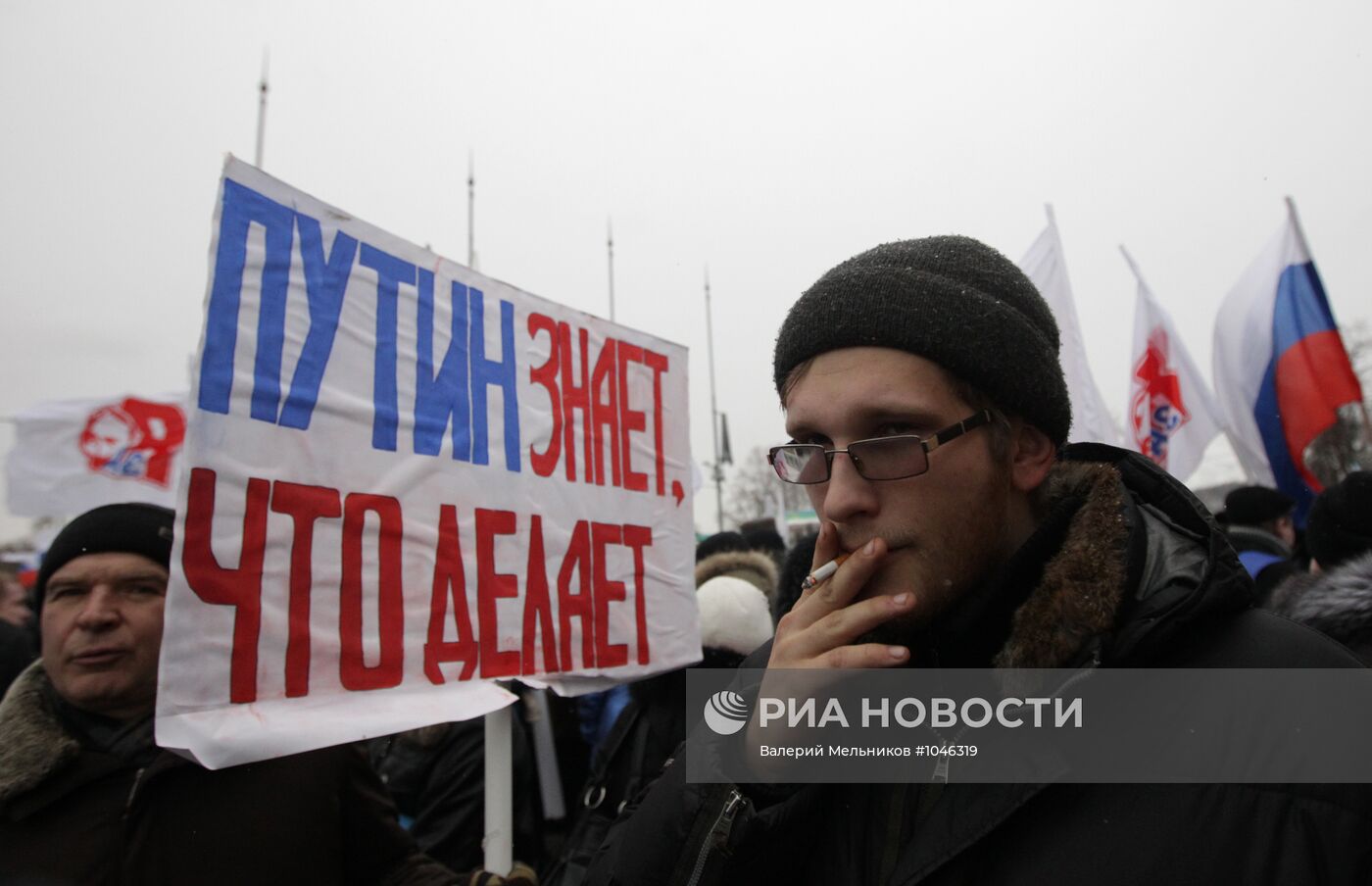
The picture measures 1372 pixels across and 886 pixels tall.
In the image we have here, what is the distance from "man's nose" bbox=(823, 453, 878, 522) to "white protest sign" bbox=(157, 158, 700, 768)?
4.22ft

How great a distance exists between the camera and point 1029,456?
1508 millimetres

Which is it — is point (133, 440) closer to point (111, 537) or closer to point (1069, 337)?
point (111, 537)

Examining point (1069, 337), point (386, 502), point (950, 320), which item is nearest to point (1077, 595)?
point (950, 320)

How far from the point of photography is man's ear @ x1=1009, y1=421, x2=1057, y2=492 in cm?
148

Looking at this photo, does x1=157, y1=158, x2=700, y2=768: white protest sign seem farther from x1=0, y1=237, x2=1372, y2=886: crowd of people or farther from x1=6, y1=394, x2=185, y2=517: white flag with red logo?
x1=6, y1=394, x2=185, y2=517: white flag with red logo

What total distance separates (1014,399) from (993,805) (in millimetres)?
670

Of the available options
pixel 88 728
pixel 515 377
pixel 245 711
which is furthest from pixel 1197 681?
pixel 88 728

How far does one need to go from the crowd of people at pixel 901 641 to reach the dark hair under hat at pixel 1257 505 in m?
3.04

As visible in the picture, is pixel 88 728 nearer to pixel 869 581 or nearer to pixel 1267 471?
pixel 869 581

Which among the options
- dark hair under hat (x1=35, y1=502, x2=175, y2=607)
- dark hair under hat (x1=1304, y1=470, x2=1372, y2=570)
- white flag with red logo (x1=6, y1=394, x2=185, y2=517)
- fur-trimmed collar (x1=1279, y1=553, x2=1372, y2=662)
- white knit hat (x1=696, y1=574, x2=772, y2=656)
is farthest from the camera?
white flag with red logo (x1=6, y1=394, x2=185, y2=517)

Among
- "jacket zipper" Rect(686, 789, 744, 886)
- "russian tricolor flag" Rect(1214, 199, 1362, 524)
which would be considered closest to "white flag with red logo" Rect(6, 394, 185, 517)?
"jacket zipper" Rect(686, 789, 744, 886)

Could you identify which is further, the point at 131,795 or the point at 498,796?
the point at 498,796

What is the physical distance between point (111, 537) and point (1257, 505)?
5702 mm

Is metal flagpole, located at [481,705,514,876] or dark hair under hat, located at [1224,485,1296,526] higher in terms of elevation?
dark hair under hat, located at [1224,485,1296,526]
